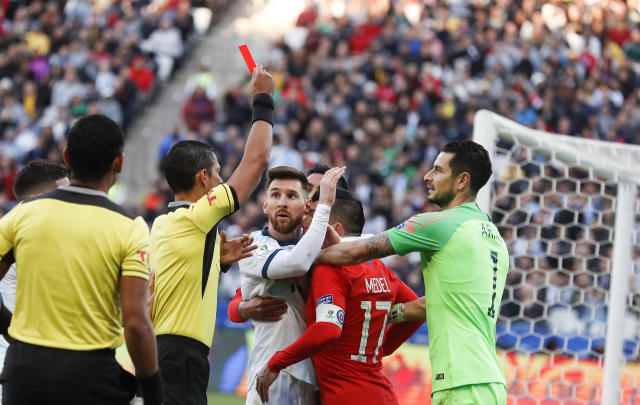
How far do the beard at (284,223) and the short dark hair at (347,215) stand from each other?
258 millimetres

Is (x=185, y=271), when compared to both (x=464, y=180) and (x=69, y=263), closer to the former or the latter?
(x=69, y=263)

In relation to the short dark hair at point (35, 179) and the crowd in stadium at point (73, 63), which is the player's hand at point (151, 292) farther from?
the crowd in stadium at point (73, 63)

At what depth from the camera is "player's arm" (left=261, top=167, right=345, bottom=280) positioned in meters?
4.57

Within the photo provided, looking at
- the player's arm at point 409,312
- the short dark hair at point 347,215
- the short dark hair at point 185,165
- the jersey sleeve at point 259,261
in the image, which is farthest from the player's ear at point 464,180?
the short dark hair at point 185,165

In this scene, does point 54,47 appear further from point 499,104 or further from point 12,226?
point 12,226

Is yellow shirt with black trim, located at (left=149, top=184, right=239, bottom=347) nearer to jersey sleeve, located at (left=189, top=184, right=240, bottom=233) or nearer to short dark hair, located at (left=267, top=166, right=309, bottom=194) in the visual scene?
jersey sleeve, located at (left=189, top=184, right=240, bottom=233)

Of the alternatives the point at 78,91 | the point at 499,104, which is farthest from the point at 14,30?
the point at 499,104

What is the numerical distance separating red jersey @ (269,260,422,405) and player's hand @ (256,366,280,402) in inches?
2.1

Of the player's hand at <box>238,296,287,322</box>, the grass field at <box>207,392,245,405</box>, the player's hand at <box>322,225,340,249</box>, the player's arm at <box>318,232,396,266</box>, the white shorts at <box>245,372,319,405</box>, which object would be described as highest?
the player's hand at <box>322,225,340,249</box>

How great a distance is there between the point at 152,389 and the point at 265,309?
1.17 meters

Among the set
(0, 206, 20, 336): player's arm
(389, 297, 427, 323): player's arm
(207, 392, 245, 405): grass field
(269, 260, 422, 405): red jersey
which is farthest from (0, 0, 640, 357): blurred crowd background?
(0, 206, 20, 336): player's arm

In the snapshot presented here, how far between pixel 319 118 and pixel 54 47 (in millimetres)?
7723

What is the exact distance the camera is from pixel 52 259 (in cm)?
363

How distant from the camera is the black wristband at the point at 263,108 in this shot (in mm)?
4590
